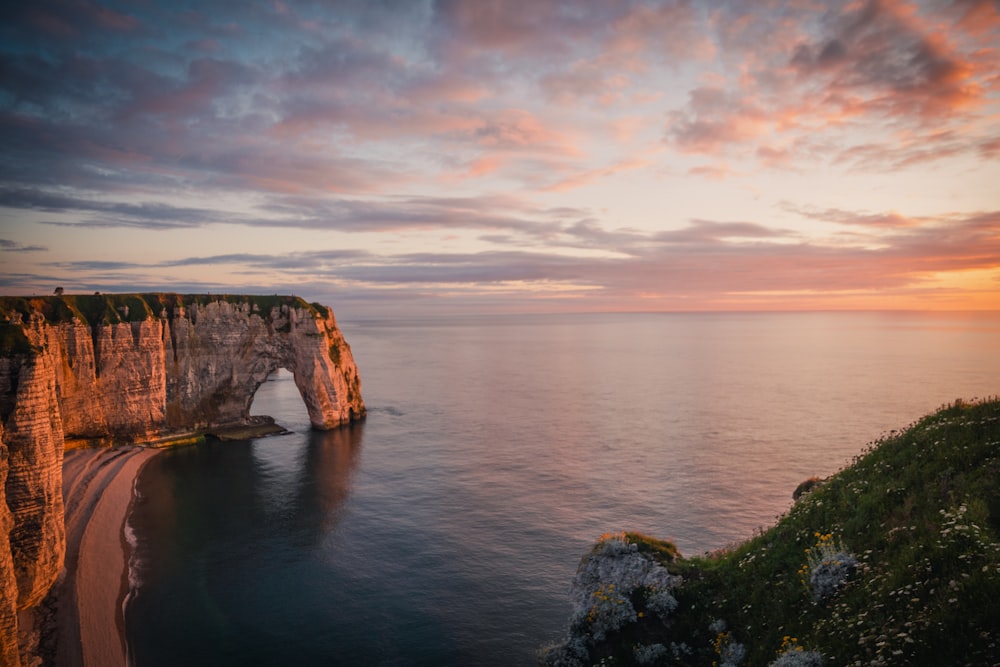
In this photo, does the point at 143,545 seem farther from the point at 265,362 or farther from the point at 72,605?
the point at 265,362

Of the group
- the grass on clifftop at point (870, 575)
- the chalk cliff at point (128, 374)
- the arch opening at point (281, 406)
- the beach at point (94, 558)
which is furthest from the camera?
the arch opening at point (281, 406)

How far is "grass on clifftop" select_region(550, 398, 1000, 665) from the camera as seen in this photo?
14133 mm

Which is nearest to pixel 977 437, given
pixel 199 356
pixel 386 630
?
pixel 386 630

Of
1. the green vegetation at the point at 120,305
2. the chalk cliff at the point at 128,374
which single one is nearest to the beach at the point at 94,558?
the chalk cliff at the point at 128,374

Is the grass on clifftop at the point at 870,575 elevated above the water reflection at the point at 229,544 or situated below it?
above

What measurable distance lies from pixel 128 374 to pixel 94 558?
38.0 metres

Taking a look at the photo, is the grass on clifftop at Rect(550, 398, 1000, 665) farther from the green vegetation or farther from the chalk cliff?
the green vegetation

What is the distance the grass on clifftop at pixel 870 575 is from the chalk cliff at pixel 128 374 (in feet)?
123

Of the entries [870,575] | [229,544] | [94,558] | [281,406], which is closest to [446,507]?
[229,544]

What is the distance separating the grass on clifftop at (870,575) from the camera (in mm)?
14133

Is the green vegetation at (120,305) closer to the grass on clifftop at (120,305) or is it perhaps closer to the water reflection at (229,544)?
the grass on clifftop at (120,305)

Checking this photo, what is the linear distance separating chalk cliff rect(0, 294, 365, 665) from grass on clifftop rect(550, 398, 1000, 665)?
37.5 meters

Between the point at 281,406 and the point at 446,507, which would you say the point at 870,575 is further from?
the point at 281,406

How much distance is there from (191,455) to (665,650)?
7181cm
